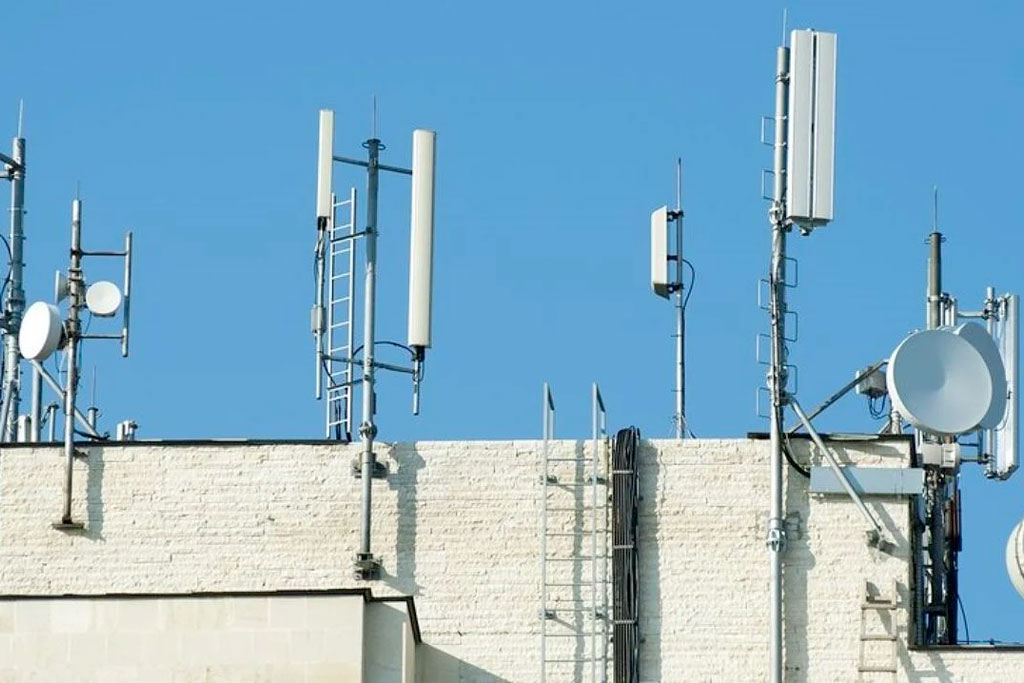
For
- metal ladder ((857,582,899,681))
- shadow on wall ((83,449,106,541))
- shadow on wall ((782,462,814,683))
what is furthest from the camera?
shadow on wall ((83,449,106,541))

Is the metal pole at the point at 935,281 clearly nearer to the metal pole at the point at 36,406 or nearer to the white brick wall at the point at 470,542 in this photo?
the white brick wall at the point at 470,542

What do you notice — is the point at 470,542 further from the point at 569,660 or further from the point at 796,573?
the point at 796,573

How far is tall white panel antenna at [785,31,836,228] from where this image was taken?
145 ft

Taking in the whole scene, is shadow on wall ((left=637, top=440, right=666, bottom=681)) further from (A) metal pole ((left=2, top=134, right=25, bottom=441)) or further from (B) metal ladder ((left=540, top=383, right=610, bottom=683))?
(A) metal pole ((left=2, top=134, right=25, bottom=441))

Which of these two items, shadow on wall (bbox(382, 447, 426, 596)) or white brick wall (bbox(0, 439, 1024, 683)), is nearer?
white brick wall (bbox(0, 439, 1024, 683))

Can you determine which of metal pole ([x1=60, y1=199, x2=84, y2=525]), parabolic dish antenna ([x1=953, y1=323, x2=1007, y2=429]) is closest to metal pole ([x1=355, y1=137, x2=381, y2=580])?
metal pole ([x1=60, y1=199, x2=84, y2=525])

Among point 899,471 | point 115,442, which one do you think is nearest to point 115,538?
point 115,442

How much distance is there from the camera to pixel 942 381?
144 feet

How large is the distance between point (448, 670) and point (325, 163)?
287 inches

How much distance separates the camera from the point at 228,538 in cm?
4491

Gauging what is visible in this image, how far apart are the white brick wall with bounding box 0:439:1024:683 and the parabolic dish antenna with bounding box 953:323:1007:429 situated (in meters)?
1.35

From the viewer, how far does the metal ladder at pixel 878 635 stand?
43312 millimetres

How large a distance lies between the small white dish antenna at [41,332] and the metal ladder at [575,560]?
284 inches

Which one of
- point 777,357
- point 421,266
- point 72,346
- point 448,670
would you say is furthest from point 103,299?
point 777,357
